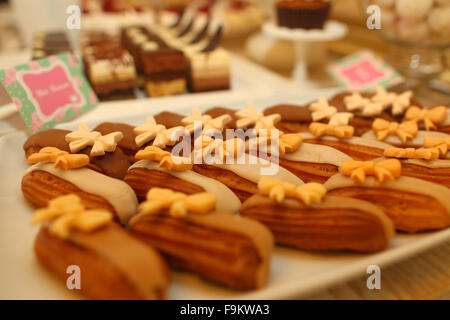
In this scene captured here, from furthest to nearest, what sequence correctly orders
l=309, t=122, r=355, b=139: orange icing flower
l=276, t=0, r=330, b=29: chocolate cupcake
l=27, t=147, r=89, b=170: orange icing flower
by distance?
1. l=276, t=0, r=330, b=29: chocolate cupcake
2. l=309, t=122, r=355, b=139: orange icing flower
3. l=27, t=147, r=89, b=170: orange icing flower

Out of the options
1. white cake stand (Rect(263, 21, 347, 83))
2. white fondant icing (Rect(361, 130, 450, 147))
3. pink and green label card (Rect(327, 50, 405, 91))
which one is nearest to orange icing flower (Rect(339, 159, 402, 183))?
white fondant icing (Rect(361, 130, 450, 147))

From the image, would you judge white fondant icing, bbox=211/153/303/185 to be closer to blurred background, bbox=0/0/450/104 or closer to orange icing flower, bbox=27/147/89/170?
orange icing flower, bbox=27/147/89/170

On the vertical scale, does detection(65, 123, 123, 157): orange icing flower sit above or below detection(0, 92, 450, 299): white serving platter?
above

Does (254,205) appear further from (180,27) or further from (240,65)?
(180,27)

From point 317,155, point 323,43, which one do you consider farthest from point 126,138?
point 323,43

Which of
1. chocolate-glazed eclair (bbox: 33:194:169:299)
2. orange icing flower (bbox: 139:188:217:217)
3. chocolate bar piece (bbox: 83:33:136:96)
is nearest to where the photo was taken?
chocolate-glazed eclair (bbox: 33:194:169:299)

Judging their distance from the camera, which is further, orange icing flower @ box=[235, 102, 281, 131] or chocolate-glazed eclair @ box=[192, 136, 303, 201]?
orange icing flower @ box=[235, 102, 281, 131]

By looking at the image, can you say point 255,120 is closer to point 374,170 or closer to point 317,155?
point 317,155
